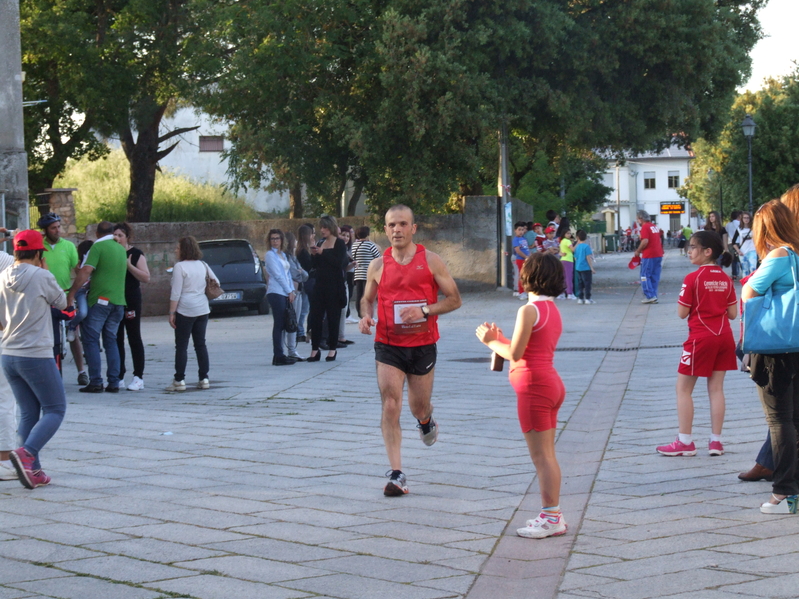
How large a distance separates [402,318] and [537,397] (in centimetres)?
121

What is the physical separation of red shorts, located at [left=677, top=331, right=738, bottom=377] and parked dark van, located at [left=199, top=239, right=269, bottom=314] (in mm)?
14270

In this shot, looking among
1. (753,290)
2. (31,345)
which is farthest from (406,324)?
(31,345)

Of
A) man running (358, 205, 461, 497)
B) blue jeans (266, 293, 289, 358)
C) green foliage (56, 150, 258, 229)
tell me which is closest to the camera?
man running (358, 205, 461, 497)

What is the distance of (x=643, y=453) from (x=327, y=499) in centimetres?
237

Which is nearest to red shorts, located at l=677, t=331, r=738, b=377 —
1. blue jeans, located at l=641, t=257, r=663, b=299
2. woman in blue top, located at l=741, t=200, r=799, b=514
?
woman in blue top, located at l=741, t=200, r=799, b=514

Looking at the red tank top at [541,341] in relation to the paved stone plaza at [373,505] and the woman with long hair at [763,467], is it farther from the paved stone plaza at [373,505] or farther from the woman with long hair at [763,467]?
the woman with long hair at [763,467]

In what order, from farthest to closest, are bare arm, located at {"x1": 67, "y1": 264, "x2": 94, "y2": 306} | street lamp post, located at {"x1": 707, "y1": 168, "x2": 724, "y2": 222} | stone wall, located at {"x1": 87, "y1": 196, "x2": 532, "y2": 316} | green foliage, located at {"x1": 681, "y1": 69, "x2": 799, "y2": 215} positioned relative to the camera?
street lamp post, located at {"x1": 707, "y1": 168, "x2": 724, "y2": 222} → green foliage, located at {"x1": 681, "y1": 69, "x2": 799, "y2": 215} → stone wall, located at {"x1": 87, "y1": 196, "x2": 532, "y2": 316} → bare arm, located at {"x1": 67, "y1": 264, "x2": 94, "y2": 306}

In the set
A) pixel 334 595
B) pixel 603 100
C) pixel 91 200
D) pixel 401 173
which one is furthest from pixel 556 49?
pixel 334 595

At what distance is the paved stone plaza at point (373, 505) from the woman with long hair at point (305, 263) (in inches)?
150

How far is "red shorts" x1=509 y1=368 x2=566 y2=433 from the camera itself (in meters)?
4.97

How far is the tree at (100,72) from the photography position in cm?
2341

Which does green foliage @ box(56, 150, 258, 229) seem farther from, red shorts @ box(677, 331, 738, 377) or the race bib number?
the race bib number

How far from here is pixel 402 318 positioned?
19.4ft

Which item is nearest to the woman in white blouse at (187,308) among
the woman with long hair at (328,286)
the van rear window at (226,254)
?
the woman with long hair at (328,286)
